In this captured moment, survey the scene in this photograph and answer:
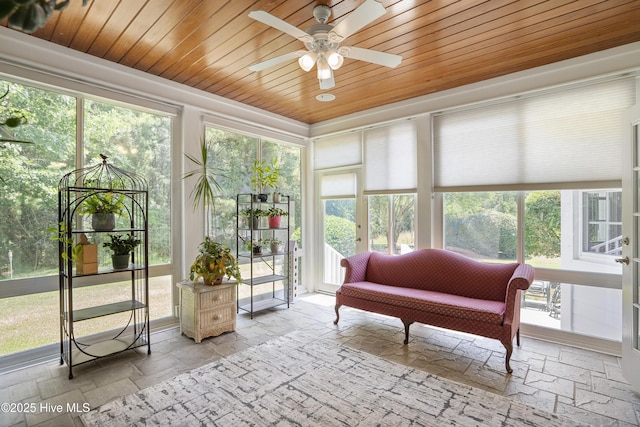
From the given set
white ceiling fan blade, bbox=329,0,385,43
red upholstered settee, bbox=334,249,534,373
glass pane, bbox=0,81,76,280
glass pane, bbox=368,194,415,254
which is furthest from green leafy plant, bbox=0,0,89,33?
glass pane, bbox=368,194,415,254

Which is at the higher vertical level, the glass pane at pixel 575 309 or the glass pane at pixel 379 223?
the glass pane at pixel 379 223

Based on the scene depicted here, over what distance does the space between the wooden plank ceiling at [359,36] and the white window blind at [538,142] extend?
39cm

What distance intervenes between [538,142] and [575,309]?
5.66ft

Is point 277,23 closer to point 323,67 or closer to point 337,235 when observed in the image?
point 323,67

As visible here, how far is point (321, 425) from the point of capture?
6.40 ft

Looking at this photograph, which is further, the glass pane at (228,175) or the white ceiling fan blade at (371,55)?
the glass pane at (228,175)

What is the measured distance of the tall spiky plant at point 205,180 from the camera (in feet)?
12.2

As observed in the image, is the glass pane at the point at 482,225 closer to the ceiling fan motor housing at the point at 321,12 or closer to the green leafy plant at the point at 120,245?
the ceiling fan motor housing at the point at 321,12

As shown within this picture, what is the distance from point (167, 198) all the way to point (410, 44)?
2.97m

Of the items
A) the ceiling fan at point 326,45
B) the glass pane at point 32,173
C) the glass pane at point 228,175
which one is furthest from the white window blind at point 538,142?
the glass pane at point 32,173

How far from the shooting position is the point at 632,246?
2.35 m

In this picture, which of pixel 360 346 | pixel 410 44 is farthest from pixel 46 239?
pixel 410 44

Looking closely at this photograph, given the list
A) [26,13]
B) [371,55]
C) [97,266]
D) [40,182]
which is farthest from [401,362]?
[40,182]

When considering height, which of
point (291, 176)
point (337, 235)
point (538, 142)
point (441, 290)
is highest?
point (538, 142)
